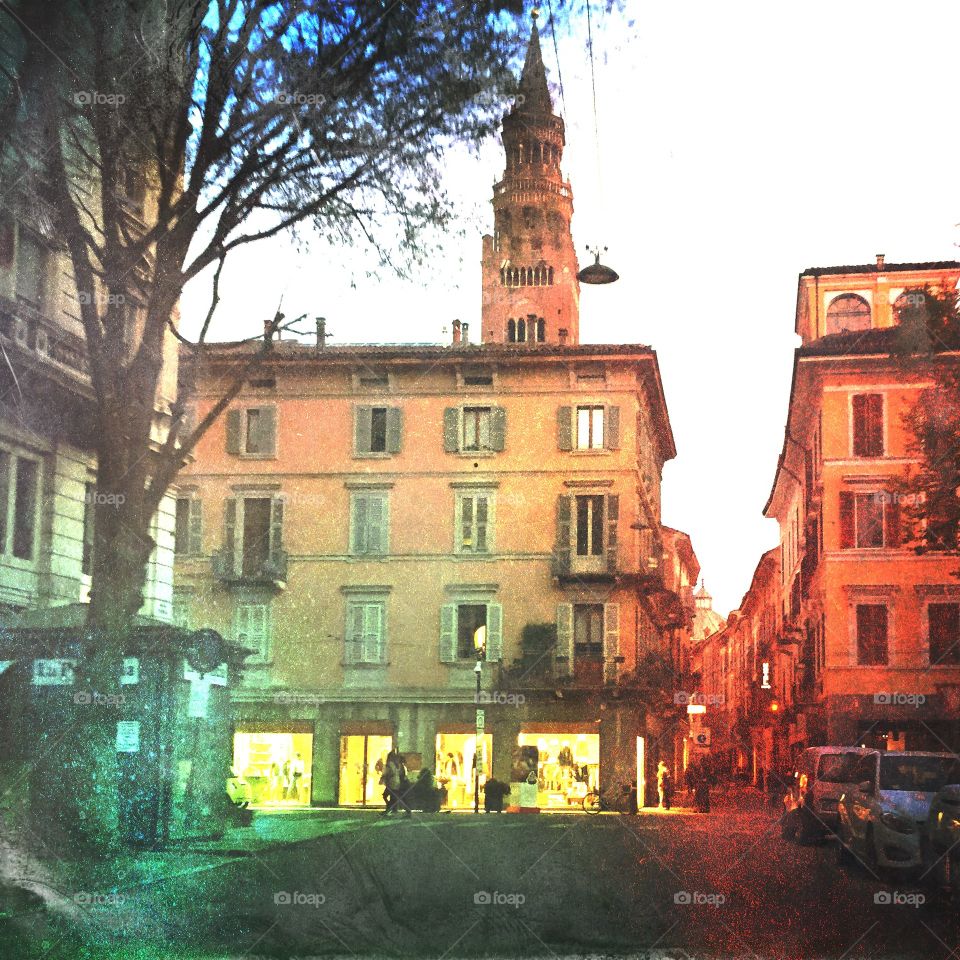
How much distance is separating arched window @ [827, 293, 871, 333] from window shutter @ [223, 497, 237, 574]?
236 cm

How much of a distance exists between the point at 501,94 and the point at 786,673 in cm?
261

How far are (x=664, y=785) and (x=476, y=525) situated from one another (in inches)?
45.6

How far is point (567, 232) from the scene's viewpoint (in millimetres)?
4914

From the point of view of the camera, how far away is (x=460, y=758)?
4.57m

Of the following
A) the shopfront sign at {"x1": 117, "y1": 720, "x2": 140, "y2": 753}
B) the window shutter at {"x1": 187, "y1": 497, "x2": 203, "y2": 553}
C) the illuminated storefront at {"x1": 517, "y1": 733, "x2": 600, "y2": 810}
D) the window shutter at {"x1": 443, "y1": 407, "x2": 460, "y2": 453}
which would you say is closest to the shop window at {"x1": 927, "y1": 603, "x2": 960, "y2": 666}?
the illuminated storefront at {"x1": 517, "y1": 733, "x2": 600, "y2": 810}

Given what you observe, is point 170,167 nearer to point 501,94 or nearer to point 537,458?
point 501,94

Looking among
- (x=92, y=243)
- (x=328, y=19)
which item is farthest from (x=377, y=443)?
(x=328, y=19)

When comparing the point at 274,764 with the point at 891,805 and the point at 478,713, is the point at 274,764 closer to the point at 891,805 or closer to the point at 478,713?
the point at 478,713

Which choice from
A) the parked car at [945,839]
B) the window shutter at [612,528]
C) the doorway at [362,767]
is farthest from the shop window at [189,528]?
the parked car at [945,839]

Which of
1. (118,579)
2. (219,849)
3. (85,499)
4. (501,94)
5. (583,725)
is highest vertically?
(501,94)

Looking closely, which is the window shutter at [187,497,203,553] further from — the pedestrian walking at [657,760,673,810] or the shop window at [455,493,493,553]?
the pedestrian walking at [657,760,673,810]

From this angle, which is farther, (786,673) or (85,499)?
(85,499)

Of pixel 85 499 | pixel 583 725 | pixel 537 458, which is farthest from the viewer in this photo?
pixel 85 499

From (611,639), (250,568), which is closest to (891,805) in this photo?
(611,639)
